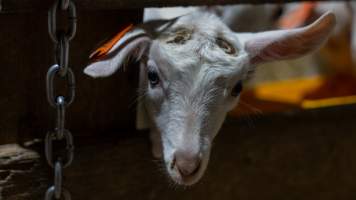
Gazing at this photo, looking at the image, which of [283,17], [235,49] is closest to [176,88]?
[235,49]

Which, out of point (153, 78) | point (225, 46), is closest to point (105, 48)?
point (153, 78)

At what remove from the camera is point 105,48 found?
1284 mm

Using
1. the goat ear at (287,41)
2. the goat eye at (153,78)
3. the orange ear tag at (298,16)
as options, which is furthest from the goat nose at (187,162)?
the orange ear tag at (298,16)

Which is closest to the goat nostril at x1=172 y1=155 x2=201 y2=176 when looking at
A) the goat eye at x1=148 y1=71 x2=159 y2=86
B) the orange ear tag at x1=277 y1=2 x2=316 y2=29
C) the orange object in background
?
the goat eye at x1=148 y1=71 x2=159 y2=86

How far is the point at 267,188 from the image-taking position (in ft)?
5.80

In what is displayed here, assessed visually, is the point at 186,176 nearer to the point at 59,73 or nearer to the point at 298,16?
the point at 59,73

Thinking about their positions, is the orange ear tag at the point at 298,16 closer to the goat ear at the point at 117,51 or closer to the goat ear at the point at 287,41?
the goat ear at the point at 287,41

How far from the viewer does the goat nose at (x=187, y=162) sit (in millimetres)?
1238

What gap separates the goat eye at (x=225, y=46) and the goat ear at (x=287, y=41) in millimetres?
66

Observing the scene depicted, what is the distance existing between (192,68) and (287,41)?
0.88 ft

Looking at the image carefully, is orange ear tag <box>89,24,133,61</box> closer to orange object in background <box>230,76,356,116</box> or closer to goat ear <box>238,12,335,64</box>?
goat ear <box>238,12,335,64</box>

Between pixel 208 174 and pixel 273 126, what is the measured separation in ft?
0.80

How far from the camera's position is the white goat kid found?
1271 millimetres

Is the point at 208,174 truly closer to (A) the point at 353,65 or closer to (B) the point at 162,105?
(B) the point at 162,105
